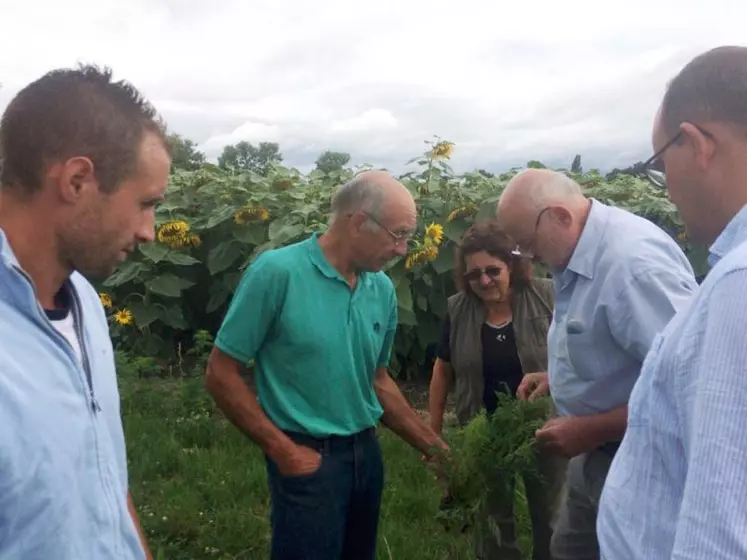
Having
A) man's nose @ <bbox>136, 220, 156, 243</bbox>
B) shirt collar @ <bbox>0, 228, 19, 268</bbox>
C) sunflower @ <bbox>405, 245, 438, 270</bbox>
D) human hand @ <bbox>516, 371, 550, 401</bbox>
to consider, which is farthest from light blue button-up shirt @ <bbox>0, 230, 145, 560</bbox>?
sunflower @ <bbox>405, 245, 438, 270</bbox>

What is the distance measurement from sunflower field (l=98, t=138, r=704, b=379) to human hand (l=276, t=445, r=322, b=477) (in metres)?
3.29

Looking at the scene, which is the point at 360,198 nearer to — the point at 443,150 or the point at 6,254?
the point at 6,254

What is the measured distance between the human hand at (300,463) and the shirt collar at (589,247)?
3.91ft

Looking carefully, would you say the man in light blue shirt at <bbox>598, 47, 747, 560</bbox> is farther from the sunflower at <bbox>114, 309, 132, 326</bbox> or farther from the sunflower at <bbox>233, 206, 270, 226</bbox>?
the sunflower at <bbox>114, 309, 132, 326</bbox>

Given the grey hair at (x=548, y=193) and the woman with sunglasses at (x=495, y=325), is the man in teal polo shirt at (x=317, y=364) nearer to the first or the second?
the grey hair at (x=548, y=193)

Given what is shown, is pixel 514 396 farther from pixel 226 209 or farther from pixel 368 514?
pixel 226 209

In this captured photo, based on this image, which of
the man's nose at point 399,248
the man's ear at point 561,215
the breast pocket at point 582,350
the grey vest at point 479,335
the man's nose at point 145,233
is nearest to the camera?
the man's nose at point 145,233

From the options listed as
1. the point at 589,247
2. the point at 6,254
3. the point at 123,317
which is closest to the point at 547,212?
the point at 589,247

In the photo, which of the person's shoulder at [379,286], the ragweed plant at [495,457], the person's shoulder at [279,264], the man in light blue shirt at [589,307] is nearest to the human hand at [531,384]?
the ragweed plant at [495,457]

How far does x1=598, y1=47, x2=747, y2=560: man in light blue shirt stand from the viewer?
1.16 meters

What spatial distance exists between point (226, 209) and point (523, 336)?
4013 mm

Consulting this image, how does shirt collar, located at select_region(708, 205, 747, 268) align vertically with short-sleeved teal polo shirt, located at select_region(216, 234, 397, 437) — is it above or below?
Result: above

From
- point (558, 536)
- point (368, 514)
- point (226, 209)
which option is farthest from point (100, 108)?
point (226, 209)

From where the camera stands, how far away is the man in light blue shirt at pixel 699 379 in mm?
1157
